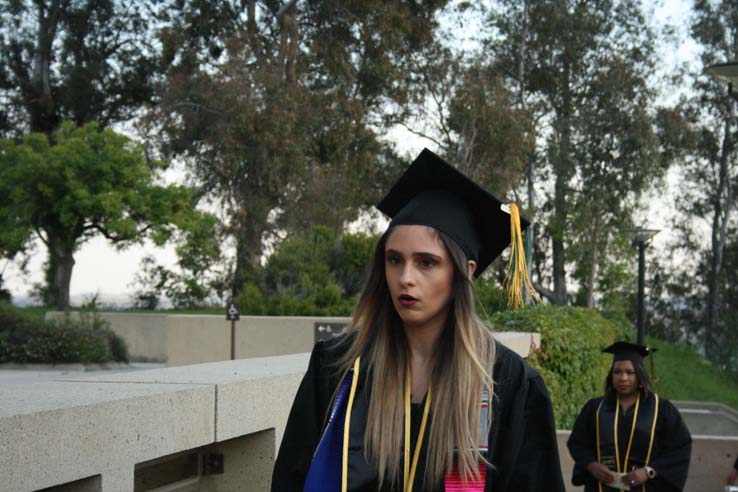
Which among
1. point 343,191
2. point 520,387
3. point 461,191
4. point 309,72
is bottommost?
point 520,387

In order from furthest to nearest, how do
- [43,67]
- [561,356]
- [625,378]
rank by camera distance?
[43,67], [561,356], [625,378]

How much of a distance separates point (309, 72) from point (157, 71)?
310 inches

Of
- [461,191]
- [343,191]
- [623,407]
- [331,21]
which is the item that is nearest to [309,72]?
[331,21]

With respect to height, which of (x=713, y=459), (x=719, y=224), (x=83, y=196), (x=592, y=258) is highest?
(x=719, y=224)

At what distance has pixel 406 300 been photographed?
100 inches

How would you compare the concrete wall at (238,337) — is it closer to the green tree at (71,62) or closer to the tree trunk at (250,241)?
the tree trunk at (250,241)

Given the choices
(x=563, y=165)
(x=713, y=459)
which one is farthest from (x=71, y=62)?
(x=713, y=459)

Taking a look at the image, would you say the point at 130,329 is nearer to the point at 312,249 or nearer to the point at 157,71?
the point at 312,249

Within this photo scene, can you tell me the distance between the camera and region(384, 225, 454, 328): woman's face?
254cm

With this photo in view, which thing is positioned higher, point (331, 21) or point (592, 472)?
point (331, 21)

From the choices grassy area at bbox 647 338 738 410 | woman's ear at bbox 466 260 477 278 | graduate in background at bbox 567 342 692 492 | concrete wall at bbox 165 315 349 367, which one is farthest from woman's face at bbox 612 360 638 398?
grassy area at bbox 647 338 738 410

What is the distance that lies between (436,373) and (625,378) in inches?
221

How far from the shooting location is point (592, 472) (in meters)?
7.46

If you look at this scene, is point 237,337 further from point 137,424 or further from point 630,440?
point 137,424
